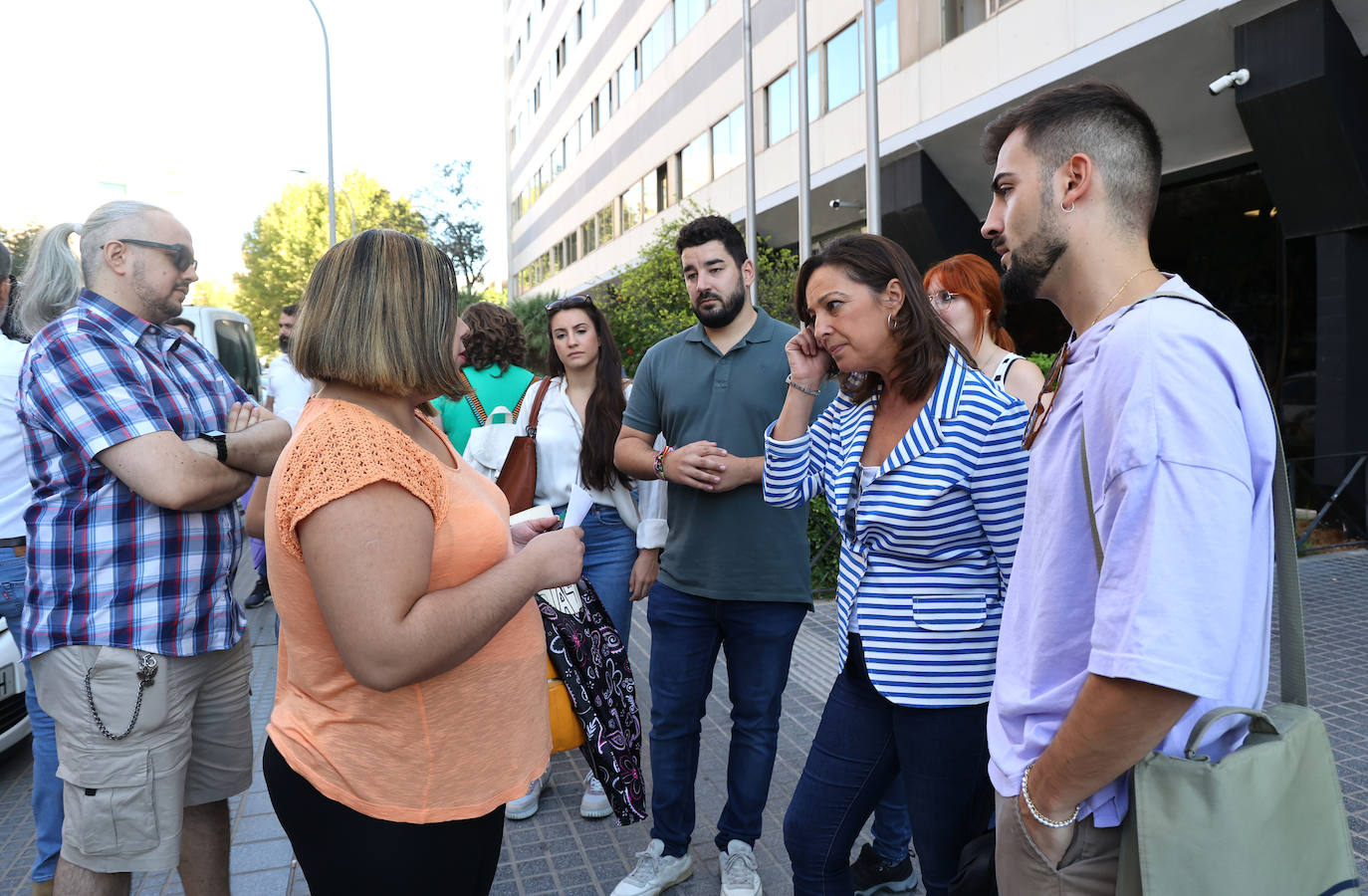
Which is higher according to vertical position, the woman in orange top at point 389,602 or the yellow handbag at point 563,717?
the woman in orange top at point 389,602

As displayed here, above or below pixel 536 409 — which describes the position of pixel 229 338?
above

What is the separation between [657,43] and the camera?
2945cm

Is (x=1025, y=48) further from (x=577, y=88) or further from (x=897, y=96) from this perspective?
(x=577, y=88)

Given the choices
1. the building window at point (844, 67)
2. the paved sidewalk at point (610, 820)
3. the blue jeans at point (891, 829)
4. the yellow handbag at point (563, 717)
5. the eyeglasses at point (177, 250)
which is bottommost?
the paved sidewalk at point (610, 820)

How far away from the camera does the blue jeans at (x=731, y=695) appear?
333 centimetres

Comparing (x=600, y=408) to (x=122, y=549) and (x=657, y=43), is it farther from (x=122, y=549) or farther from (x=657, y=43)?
(x=657, y=43)

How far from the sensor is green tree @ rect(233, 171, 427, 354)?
143 ft

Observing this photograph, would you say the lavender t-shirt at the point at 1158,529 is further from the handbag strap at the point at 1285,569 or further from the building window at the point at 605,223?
the building window at the point at 605,223

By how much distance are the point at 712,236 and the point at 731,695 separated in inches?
68.1

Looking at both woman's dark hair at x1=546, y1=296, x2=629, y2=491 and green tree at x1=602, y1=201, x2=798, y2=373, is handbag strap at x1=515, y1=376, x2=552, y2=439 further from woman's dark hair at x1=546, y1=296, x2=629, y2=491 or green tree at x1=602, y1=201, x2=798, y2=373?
green tree at x1=602, y1=201, x2=798, y2=373

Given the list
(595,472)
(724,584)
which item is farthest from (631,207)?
(724,584)

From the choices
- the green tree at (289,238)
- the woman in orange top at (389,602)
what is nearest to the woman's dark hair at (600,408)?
the woman in orange top at (389,602)

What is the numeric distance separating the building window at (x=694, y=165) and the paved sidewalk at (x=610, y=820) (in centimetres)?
2170

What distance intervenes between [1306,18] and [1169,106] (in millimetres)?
2884
